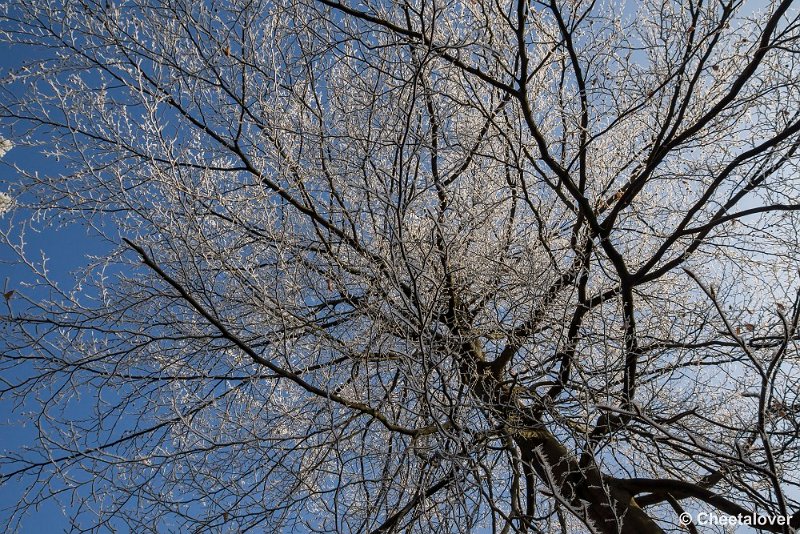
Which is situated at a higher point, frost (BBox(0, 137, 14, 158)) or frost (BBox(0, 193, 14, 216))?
→ frost (BBox(0, 137, 14, 158))

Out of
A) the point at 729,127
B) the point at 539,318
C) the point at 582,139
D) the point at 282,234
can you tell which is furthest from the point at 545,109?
the point at 282,234

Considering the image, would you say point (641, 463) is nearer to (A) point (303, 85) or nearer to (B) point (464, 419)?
(B) point (464, 419)

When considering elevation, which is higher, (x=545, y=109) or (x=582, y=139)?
(x=545, y=109)

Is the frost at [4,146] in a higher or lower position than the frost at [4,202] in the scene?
higher

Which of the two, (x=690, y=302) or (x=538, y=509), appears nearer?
(x=538, y=509)

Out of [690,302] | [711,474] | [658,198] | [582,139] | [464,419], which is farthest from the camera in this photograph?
[658,198]

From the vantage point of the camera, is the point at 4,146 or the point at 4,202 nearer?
the point at 4,202

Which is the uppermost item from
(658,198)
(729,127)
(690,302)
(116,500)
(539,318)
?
(658,198)

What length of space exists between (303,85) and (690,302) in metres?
3.12

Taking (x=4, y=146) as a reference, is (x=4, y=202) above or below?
below

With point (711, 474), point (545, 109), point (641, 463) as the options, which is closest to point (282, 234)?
point (545, 109)

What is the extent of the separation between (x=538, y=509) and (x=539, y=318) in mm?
1387

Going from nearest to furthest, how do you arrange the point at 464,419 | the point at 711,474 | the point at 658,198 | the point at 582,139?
the point at 464,419
the point at 711,474
the point at 582,139
the point at 658,198

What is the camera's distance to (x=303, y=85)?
399 centimetres
